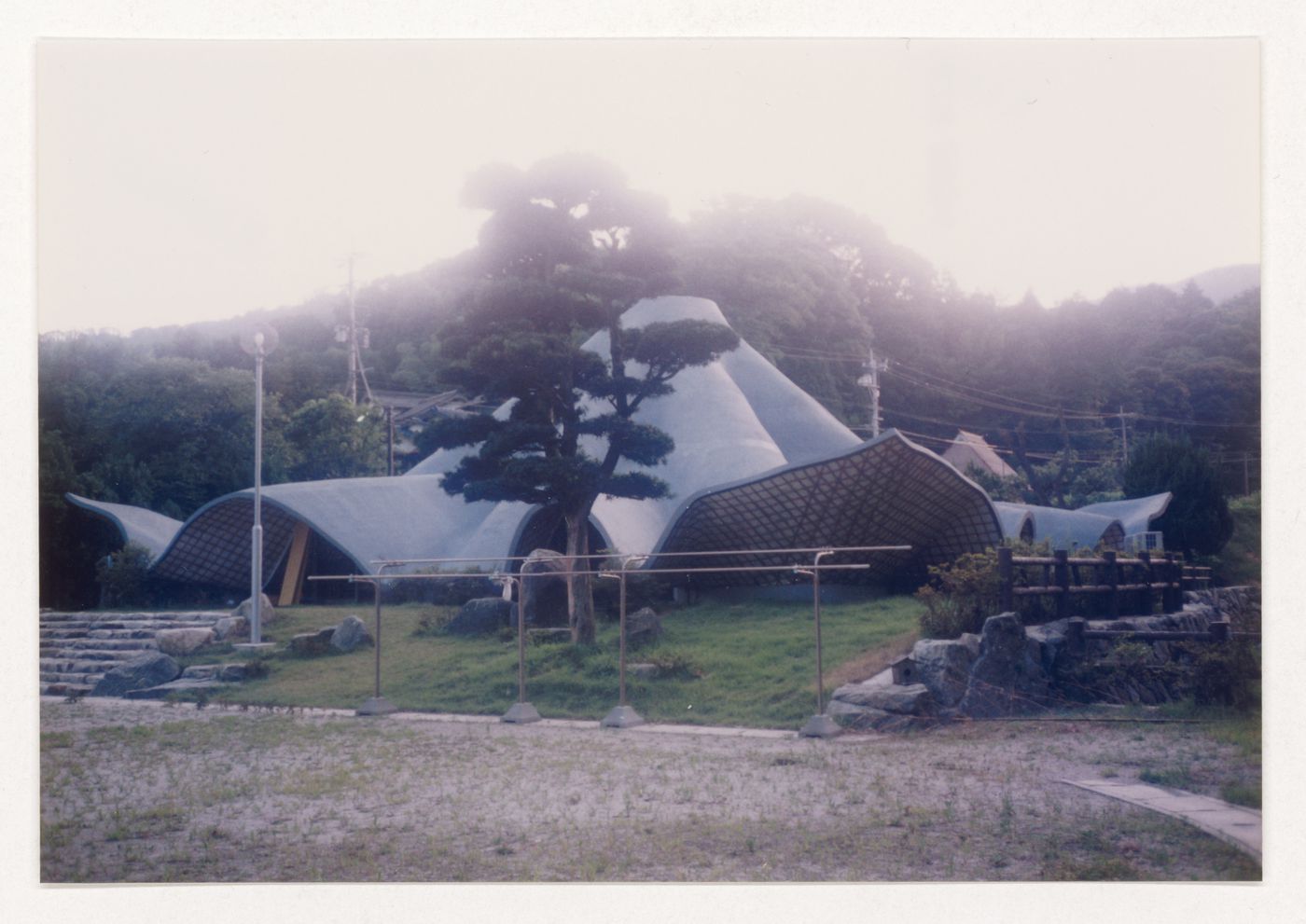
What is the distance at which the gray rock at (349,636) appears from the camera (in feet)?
42.5

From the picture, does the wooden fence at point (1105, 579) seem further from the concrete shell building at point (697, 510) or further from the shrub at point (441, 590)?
the shrub at point (441, 590)

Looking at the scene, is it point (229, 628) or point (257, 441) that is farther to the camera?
point (229, 628)

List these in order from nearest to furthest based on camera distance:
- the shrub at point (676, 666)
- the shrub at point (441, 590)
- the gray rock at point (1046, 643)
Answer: the gray rock at point (1046, 643) < the shrub at point (676, 666) < the shrub at point (441, 590)

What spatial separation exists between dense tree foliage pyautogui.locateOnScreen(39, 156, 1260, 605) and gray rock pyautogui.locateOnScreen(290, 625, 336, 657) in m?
2.17

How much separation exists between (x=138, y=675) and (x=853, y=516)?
25.2 ft

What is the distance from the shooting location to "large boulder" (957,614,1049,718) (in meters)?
7.94

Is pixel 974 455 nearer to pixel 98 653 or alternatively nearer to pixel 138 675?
pixel 138 675

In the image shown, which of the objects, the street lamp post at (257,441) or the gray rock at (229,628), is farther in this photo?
the gray rock at (229,628)

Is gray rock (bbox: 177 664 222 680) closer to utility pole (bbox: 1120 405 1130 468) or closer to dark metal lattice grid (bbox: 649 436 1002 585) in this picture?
dark metal lattice grid (bbox: 649 436 1002 585)

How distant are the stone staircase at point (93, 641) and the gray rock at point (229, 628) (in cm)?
10

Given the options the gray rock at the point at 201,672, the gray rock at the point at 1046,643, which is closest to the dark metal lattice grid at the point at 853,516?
the gray rock at the point at 1046,643

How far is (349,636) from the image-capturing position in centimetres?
1304

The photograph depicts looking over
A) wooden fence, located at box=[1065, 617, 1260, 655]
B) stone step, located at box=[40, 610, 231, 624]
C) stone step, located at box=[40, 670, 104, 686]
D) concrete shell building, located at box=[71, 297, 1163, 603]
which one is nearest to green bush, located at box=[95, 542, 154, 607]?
concrete shell building, located at box=[71, 297, 1163, 603]

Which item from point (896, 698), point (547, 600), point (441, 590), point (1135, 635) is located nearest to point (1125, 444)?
point (1135, 635)
